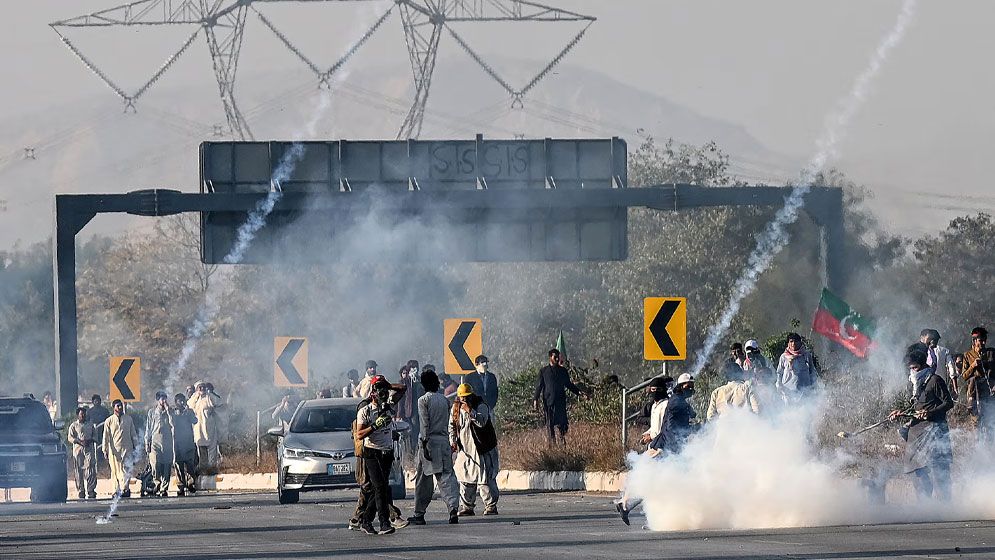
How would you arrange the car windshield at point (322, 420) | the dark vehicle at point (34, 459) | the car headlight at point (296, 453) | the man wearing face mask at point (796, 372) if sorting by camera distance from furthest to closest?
the dark vehicle at point (34, 459), the car windshield at point (322, 420), the car headlight at point (296, 453), the man wearing face mask at point (796, 372)

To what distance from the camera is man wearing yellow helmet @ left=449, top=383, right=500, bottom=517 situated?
75.2 feet

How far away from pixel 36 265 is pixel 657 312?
441ft

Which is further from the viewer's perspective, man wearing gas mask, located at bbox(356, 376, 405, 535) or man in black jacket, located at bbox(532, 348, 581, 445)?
man in black jacket, located at bbox(532, 348, 581, 445)

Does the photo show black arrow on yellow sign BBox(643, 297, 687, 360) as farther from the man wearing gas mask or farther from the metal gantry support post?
the metal gantry support post

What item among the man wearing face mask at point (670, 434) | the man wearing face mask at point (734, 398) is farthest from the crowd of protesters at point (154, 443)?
the man wearing face mask at point (670, 434)

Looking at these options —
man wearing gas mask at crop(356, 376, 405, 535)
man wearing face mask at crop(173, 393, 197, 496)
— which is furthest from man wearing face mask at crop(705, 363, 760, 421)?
man wearing face mask at crop(173, 393, 197, 496)

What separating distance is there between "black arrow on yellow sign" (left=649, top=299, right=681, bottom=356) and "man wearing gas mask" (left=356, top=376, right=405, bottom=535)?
685cm

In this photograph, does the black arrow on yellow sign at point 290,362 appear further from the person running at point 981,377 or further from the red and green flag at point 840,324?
the person running at point 981,377

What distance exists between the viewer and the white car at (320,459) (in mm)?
28141

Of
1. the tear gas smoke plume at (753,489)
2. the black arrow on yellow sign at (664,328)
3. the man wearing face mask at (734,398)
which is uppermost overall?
the black arrow on yellow sign at (664,328)

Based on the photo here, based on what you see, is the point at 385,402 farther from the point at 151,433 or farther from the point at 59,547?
the point at 151,433

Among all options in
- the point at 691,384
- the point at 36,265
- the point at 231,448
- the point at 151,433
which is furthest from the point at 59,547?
the point at 36,265

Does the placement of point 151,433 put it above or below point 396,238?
below

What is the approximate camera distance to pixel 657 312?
1071 inches
